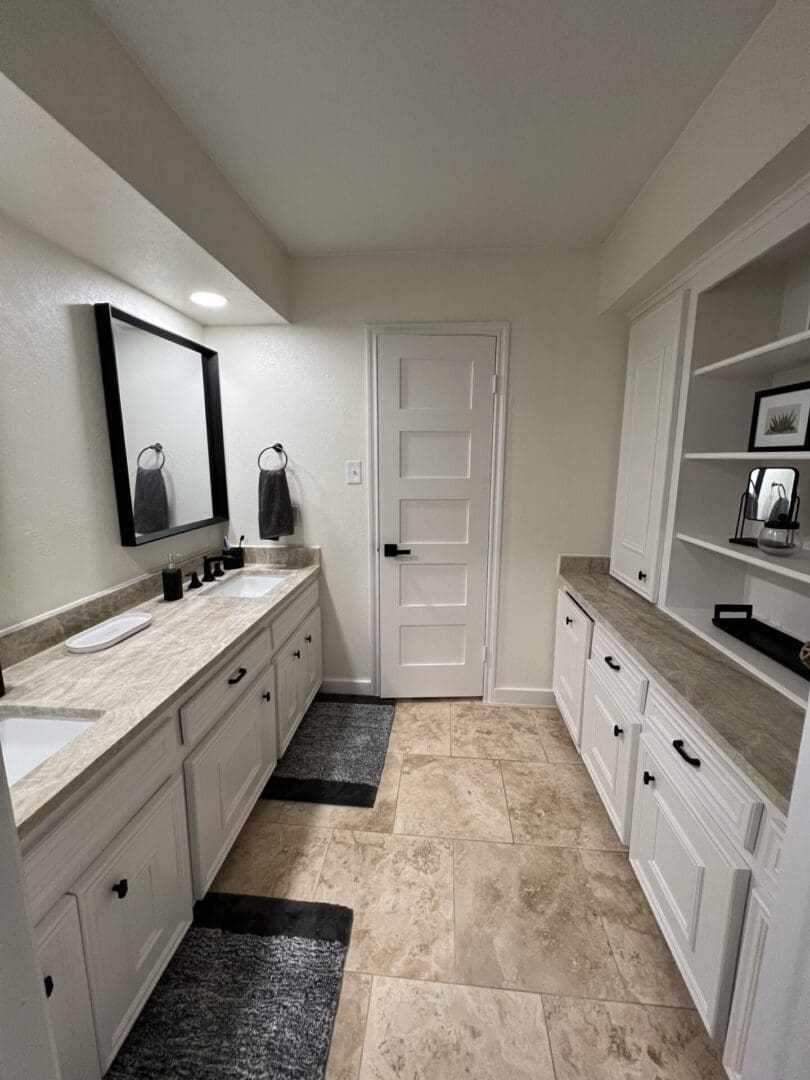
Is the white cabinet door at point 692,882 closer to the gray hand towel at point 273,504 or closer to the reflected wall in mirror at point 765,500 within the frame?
the reflected wall in mirror at point 765,500

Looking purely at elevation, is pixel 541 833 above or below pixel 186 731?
below

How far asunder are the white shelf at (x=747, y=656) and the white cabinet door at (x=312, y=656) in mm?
1720

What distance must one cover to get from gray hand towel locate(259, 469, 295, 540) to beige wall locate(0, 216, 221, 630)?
2.49 ft

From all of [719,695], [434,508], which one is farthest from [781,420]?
[434,508]

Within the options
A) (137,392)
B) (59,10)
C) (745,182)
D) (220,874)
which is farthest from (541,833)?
(59,10)

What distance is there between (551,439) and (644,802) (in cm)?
168

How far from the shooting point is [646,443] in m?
2.00

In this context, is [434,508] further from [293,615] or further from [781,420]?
[781,420]

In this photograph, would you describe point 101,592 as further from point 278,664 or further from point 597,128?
point 597,128

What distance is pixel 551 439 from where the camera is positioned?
93.8 inches

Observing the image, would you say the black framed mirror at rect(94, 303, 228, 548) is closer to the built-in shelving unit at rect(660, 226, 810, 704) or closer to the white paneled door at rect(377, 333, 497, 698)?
the white paneled door at rect(377, 333, 497, 698)

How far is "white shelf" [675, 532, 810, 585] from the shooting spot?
3.99 ft

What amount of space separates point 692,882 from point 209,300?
2.72m

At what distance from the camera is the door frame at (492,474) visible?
7.64 feet
